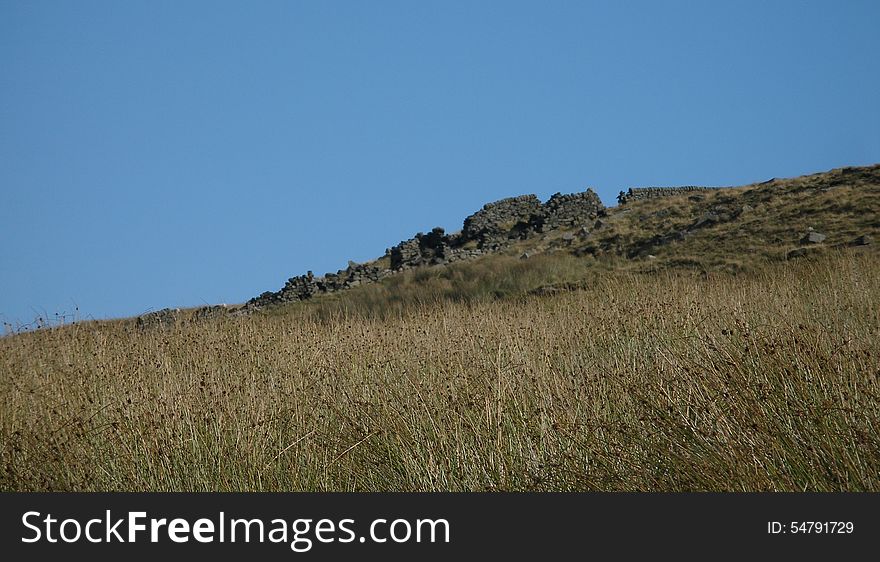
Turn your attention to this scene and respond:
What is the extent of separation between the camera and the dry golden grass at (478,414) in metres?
4.10

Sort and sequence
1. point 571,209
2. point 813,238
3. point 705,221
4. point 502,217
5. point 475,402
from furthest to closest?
point 502,217 < point 571,209 < point 705,221 < point 813,238 < point 475,402

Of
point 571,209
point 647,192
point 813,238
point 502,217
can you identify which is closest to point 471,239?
point 502,217

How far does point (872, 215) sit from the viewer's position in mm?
18531

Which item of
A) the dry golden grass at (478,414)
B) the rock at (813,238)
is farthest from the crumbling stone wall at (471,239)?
the dry golden grass at (478,414)

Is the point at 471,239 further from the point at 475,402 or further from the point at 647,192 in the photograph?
the point at 475,402

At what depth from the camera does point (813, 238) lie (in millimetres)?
17438

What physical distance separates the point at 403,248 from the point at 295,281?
4.88 meters

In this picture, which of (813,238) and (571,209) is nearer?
(813,238)

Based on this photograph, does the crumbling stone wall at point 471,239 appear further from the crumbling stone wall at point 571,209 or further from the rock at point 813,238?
the rock at point 813,238

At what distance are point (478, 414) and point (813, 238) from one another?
1436 centimetres

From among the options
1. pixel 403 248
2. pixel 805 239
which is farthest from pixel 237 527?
pixel 403 248

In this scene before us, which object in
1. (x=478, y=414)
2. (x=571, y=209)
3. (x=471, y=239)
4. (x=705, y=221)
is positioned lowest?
(x=478, y=414)

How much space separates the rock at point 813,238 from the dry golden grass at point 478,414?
367 inches

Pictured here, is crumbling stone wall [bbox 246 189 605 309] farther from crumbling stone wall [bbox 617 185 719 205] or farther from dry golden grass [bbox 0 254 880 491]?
dry golden grass [bbox 0 254 880 491]
